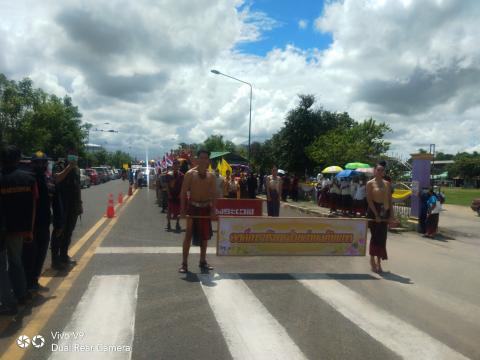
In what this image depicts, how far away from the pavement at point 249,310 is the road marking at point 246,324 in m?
0.01

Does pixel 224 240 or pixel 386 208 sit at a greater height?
pixel 386 208

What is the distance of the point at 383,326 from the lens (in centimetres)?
492

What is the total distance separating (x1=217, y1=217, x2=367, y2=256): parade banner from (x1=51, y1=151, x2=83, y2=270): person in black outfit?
2.42m

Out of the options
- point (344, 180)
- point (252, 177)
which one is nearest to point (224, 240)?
point (344, 180)

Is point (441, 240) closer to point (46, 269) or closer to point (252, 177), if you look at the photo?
point (46, 269)

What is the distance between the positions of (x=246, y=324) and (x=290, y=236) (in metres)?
3.03

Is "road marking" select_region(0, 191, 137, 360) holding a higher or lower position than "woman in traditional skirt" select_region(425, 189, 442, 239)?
lower

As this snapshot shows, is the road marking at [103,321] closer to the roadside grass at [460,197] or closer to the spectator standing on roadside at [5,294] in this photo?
the spectator standing on roadside at [5,294]

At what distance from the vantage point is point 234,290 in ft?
20.0

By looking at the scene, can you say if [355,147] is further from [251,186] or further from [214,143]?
[214,143]

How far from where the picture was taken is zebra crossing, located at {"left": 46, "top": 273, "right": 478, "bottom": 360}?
4.18 m

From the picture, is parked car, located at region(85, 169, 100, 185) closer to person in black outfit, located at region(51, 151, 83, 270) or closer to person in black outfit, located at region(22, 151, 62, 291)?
person in black outfit, located at region(51, 151, 83, 270)

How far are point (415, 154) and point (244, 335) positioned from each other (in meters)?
11.0

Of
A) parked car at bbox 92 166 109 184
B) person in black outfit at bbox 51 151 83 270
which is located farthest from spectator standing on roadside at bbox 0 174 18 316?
parked car at bbox 92 166 109 184
